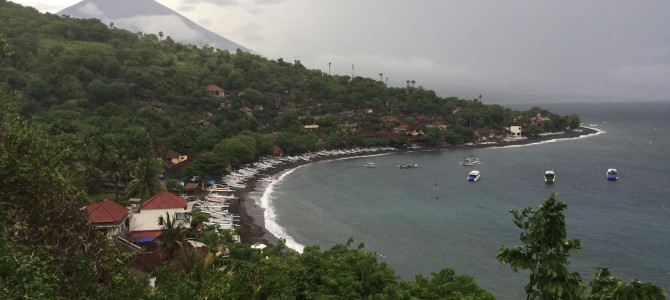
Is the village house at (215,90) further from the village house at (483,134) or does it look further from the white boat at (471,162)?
the village house at (483,134)

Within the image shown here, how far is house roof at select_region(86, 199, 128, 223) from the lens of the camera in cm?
2355

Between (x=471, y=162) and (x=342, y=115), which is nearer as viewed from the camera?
(x=471, y=162)

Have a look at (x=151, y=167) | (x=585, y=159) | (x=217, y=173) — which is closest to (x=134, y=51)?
(x=217, y=173)

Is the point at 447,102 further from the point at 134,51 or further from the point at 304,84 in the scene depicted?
the point at 134,51

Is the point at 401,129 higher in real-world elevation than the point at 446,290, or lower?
higher

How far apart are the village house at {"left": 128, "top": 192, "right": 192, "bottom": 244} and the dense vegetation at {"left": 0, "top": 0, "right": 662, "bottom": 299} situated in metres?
3.39

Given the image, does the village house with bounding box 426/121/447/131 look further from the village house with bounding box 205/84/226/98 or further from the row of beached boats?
the village house with bounding box 205/84/226/98

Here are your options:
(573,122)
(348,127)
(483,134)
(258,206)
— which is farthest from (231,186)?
(573,122)

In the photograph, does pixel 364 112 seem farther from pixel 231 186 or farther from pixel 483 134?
pixel 231 186

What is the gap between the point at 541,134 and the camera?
90.6 m

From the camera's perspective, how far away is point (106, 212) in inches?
944

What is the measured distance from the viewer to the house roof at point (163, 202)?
2640 centimetres

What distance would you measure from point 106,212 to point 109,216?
34 cm

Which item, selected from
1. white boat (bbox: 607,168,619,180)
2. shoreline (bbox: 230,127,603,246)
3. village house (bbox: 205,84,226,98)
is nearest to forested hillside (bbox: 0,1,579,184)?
village house (bbox: 205,84,226,98)
